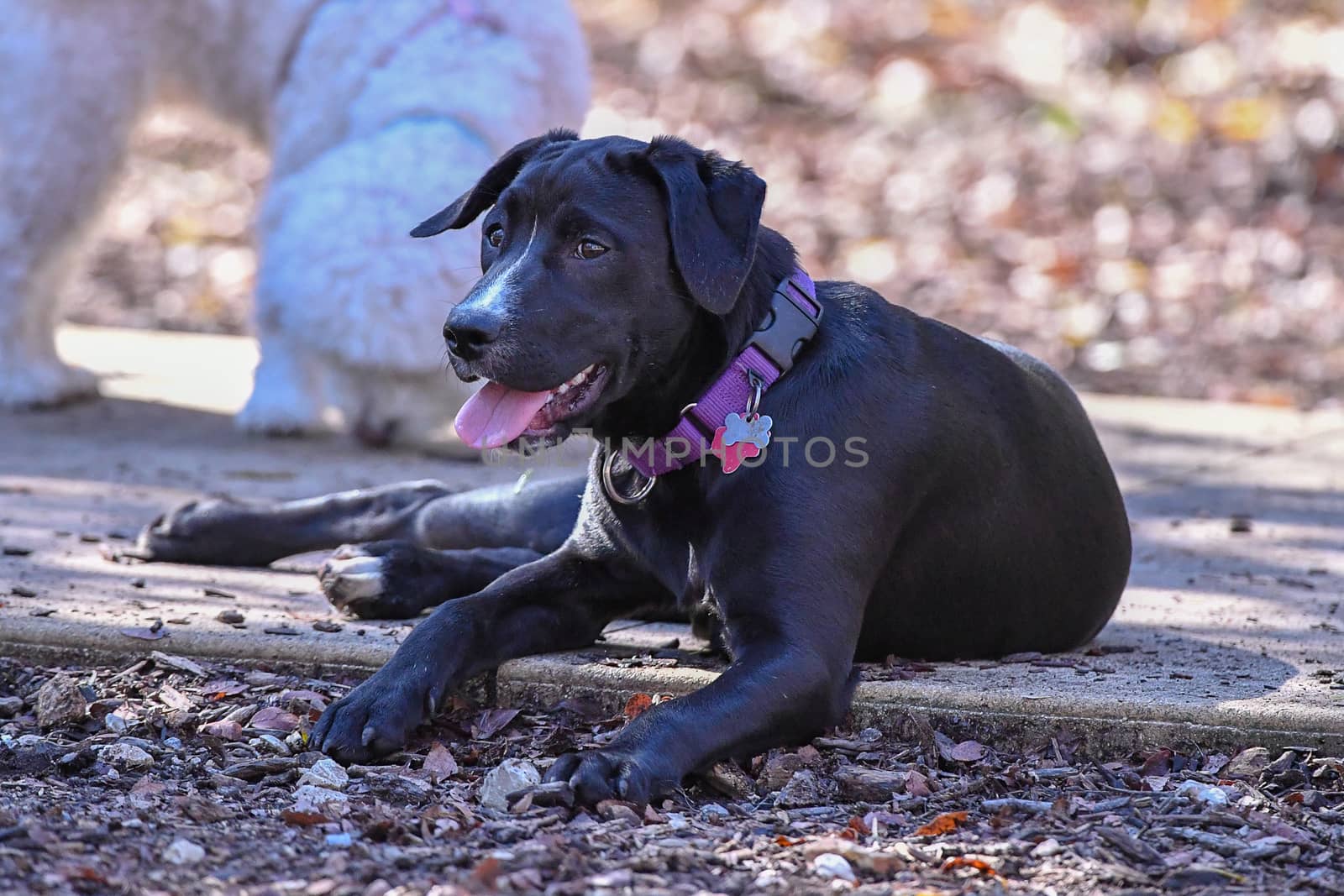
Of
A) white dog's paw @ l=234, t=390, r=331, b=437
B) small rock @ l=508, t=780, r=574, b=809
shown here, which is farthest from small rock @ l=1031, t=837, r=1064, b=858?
white dog's paw @ l=234, t=390, r=331, b=437

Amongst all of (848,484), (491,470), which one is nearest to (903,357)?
(848,484)

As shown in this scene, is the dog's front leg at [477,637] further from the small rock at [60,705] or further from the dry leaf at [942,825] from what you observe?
the dry leaf at [942,825]

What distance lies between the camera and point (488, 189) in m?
3.94

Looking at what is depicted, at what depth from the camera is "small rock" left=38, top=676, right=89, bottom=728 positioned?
3486mm

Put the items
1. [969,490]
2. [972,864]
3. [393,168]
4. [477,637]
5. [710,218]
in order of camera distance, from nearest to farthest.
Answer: [972,864] < [710,218] < [477,637] < [969,490] < [393,168]

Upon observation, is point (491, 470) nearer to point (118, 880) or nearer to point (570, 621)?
point (570, 621)

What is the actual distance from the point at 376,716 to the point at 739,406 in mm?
959

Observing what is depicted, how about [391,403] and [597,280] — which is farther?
[391,403]

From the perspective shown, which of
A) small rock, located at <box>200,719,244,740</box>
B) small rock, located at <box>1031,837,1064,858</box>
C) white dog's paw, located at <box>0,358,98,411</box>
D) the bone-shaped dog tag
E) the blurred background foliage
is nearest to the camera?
small rock, located at <box>1031,837,1064,858</box>

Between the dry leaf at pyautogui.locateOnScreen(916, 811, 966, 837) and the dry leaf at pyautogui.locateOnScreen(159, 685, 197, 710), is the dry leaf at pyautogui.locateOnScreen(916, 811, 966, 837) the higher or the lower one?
the lower one

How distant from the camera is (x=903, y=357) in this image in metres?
3.74

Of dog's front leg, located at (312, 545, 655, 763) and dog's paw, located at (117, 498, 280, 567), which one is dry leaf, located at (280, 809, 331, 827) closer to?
dog's front leg, located at (312, 545, 655, 763)

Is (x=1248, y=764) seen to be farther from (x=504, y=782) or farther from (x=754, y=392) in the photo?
(x=504, y=782)

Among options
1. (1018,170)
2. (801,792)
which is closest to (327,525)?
(801,792)
